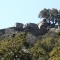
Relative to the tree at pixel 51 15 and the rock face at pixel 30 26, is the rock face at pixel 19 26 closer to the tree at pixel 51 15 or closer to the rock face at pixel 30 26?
the rock face at pixel 30 26

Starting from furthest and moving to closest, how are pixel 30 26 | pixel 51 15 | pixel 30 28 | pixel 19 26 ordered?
pixel 51 15 < pixel 19 26 < pixel 30 26 < pixel 30 28

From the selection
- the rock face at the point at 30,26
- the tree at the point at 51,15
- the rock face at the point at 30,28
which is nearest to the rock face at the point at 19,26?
the rock face at the point at 30,28

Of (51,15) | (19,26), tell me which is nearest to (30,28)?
(19,26)

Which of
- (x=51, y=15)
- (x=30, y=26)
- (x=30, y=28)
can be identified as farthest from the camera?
(x=51, y=15)

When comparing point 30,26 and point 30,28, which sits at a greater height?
point 30,26

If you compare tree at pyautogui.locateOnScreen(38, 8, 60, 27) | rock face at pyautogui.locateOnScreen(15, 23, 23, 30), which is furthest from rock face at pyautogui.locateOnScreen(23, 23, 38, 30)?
tree at pyautogui.locateOnScreen(38, 8, 60, 27)

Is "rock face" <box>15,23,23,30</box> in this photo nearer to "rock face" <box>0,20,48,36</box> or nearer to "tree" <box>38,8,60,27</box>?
"rock face" <box>0,20,48,36</box>

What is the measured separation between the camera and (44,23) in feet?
322

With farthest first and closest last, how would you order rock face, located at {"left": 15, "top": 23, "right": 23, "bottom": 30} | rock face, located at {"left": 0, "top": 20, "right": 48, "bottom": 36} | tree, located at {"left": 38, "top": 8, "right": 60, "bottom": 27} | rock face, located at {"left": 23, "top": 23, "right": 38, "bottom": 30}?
tree, located at {"left": 38, "top": 8, "right": 60, "bottom": 27} → rock face, located at {"left": 15, "top": 23, "right": 23, "bottom": 30} → rock face, located at {"left": 23, "top": 23, "right": 38, "bottom": 30} → rock face, located at {"left": 0, "top": 20, "right": 48, "bottom": 36}

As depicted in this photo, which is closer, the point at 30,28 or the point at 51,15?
the point at 30,28

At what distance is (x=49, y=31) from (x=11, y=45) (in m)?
40.1

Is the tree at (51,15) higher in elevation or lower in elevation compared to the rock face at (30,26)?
higher

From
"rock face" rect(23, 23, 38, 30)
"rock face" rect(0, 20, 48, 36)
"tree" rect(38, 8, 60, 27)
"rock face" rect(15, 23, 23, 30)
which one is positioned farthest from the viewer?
"tree" rect(38, 8, 60, 27)

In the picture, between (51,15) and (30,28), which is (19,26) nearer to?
(30,28)
